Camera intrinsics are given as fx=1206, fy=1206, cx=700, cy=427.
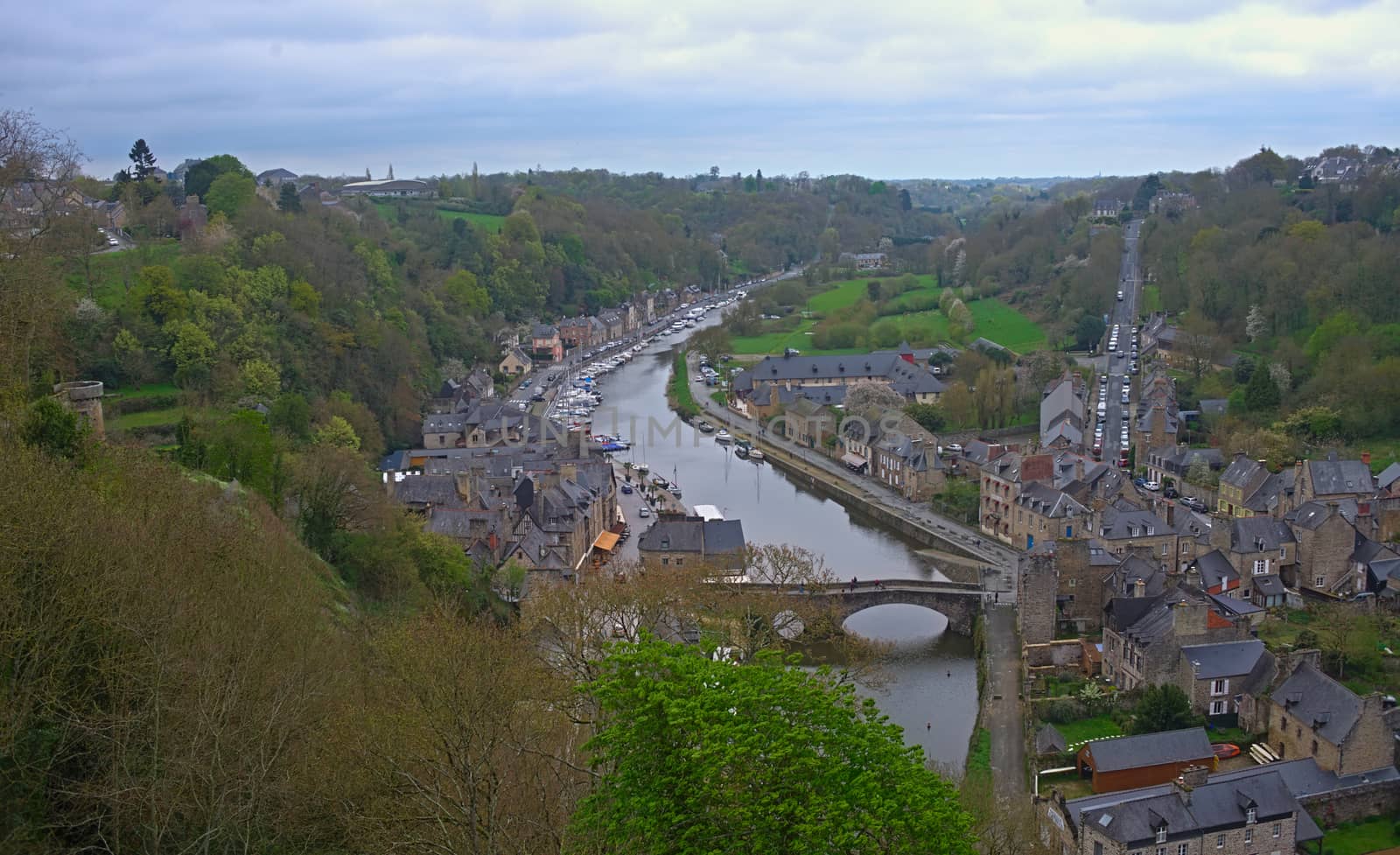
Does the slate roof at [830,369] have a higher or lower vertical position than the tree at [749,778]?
lower

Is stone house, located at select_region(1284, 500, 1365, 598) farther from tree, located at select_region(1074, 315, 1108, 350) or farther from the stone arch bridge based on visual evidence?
tree, located at select_region(1074, 315, 1108, 350)

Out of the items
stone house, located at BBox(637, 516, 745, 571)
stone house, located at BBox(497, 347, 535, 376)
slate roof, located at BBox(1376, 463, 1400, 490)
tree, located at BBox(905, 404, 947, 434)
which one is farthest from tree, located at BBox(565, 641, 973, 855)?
stone house, located at BBox(497, 347, 535, 376)

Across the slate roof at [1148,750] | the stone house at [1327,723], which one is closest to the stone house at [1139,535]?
the stone house at [1327,723]

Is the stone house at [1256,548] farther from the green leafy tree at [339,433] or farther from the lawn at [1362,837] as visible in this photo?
the green leafy tree at [339,433]

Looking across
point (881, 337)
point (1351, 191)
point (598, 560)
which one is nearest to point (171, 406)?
point (598, 560)

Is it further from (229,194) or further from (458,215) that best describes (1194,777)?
(458,215)
